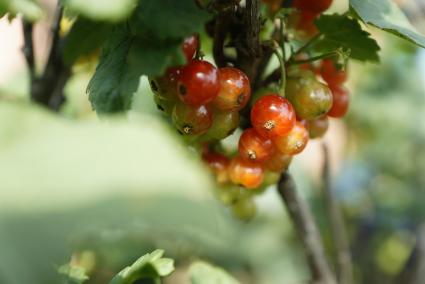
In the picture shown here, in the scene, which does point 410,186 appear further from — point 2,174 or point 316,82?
point 2,174

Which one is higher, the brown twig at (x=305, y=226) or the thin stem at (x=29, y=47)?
the thin stem at (x=29, y=47)

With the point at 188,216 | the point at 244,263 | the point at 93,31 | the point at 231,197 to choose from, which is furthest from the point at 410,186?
the point at 188,216

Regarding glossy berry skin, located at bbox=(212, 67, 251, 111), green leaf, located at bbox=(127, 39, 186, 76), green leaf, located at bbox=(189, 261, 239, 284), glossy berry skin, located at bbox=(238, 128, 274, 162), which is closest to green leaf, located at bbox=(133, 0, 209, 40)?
green leaf, located at bbox=(127, 39, 186, 76)

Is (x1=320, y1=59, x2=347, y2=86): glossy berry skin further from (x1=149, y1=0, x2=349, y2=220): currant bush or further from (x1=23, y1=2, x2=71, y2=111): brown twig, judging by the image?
(x1=23, y1=2, x2=71, y2=111): brown twig

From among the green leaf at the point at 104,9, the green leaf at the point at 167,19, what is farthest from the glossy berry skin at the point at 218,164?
the green leaf at the point at 104,9

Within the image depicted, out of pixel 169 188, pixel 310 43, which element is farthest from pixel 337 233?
pixel 169 188

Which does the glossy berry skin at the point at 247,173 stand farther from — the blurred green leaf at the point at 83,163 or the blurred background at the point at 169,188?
the blurred green leaf at the point at 83,163
